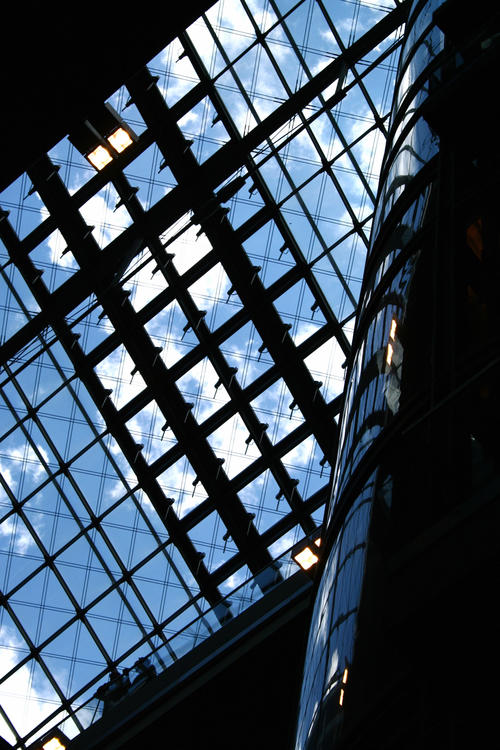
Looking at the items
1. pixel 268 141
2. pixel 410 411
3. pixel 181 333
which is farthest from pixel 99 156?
pixel 410 411

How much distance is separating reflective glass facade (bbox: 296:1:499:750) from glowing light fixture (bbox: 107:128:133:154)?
906 centimetres

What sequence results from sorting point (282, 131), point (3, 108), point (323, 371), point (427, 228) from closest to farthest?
point (427, 228) < point (3, 108) < point (282, 131) < point (323, 371)

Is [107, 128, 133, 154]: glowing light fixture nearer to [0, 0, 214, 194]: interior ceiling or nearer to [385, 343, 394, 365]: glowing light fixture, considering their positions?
→ [0, 0, 214, 194]: interior ceiling

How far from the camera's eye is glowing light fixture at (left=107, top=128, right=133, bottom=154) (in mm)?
14859

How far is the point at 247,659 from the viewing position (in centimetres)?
1628

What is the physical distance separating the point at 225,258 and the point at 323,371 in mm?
3969

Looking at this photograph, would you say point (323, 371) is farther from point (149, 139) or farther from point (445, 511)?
point (445, 511)

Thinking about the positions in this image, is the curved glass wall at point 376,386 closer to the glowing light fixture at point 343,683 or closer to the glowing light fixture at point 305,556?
the glowing light fixture at point 343,683

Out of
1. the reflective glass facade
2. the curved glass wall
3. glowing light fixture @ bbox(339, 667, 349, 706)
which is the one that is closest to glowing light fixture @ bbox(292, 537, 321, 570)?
the curved glass wall

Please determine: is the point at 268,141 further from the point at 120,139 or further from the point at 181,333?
the point at 120,139

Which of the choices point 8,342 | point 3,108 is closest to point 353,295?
point 8,342

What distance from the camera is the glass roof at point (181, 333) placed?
23.8 m

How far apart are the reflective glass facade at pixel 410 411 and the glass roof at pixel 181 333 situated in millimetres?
16741

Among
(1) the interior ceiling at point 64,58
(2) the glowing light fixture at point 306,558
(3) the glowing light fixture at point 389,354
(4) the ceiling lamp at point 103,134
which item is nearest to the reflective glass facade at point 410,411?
(3) the glowing light fixture at point 389,354
